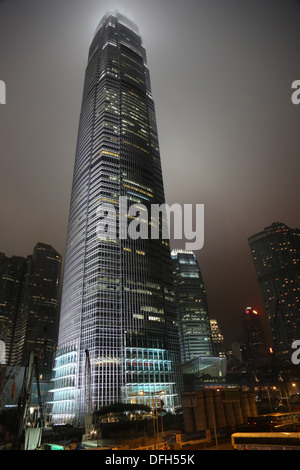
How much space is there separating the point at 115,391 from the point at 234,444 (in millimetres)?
75836

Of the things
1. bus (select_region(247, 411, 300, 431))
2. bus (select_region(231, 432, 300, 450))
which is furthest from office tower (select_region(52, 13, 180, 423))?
bus (select_region(231, 432, 300, 450))

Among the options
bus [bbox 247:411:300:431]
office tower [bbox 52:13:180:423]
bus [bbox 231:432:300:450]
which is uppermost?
office tower [bbox 52:13:180:423]

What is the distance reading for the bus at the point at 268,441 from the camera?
3731 cm

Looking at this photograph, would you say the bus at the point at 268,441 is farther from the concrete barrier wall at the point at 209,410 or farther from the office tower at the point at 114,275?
the office tower at the point at 114,275

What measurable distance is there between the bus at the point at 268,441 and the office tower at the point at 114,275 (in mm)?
60456

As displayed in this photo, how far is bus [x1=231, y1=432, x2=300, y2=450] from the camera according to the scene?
37.3 m

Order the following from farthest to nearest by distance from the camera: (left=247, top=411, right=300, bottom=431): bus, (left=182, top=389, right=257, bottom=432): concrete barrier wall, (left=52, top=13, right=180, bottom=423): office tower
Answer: (left=52, top=13, right=180, bottom=423): office tower → (left=247, top=411, right=300, bottom=431): bus → (left=182, top=389, right=257, bottom=432): concrete barrier wall

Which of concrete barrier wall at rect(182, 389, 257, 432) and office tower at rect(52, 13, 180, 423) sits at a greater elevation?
office tower at rect(52, 13, 180, 423)

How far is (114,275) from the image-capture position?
423 ft

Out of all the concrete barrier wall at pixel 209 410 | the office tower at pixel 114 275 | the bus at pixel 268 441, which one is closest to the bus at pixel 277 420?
the concrete barrier wall at pixel 209 410

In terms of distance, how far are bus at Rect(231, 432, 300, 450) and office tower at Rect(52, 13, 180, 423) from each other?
60456 millimetres

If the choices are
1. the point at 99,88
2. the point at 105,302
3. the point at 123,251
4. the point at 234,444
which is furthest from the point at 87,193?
the point at 234,444

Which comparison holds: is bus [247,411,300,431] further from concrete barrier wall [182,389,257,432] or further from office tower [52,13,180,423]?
office tower [52,13,180,423]
